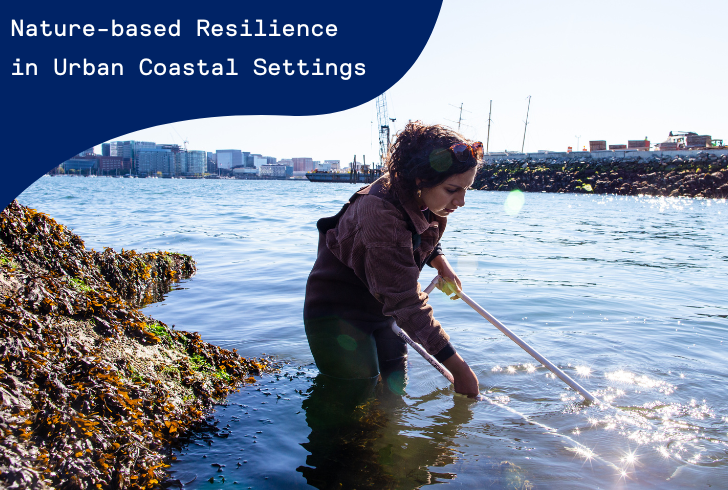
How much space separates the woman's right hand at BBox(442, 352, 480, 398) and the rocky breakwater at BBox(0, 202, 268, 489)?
1542 millimetres

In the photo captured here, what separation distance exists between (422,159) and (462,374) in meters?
1.18

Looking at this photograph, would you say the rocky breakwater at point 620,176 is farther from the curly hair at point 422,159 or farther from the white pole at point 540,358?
the curly hair at point 422,159

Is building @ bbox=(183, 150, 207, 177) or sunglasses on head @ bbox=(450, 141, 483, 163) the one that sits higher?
building @ bbox=(183, 150, 207, 177)

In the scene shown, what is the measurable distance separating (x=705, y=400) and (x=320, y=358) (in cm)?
288

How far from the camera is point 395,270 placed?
8.50 feet

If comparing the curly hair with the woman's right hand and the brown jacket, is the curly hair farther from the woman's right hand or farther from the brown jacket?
the woman's right hand

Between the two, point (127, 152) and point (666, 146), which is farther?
point (127, 152)

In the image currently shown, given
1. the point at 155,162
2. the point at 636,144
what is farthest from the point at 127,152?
the point at 636,144

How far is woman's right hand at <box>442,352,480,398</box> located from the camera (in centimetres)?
272

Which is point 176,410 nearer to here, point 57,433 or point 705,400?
point 57,433

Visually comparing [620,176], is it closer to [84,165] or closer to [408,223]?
[408,223]

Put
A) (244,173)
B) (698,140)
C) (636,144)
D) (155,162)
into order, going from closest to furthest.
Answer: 1. (698,140)
2. (636,144)
3. (155,162)
4. (244,173)

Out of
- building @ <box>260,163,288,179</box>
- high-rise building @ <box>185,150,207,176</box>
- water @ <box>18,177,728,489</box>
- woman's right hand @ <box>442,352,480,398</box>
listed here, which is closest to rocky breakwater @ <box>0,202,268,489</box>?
water @ <box>18,177,728,489</box>

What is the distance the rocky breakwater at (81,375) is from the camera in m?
2.03
